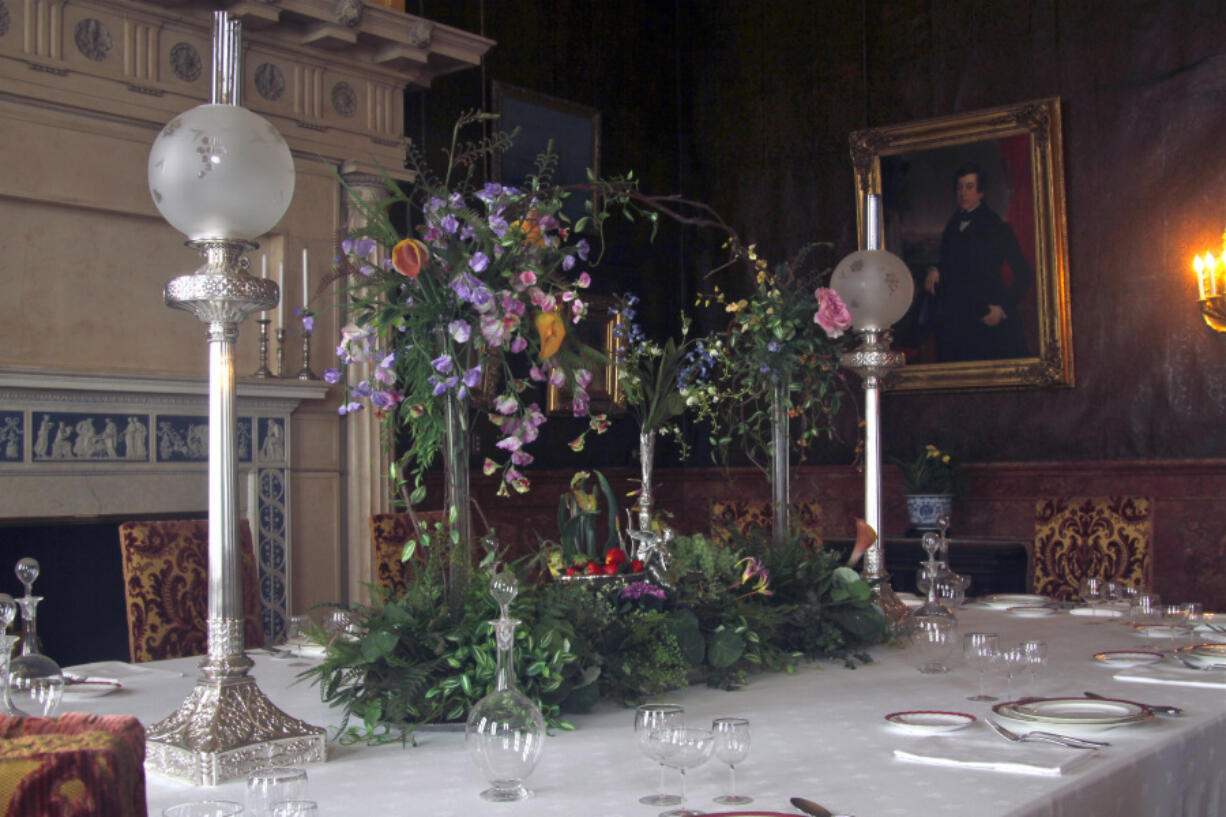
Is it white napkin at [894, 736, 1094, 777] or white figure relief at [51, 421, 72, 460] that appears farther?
A: white figure relief at [51, 421, 72, 460]

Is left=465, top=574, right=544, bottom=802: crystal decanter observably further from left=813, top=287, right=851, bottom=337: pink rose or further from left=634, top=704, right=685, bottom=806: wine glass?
left=813, top=287, right=851, bottom=337: pink rose

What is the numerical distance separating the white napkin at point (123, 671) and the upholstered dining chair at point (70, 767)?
5.12ft

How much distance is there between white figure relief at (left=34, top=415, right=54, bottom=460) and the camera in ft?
13.9

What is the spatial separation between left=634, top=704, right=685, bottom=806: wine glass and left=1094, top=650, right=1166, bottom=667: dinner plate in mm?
1390

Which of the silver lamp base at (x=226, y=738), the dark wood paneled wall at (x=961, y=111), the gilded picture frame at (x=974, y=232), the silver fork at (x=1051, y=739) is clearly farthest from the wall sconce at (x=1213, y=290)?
the silver lamp base at (x=226, y=738)

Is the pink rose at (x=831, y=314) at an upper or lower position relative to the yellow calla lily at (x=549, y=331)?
upper

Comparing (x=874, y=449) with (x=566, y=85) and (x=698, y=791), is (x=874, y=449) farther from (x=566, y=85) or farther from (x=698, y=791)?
(x=566, y=85)

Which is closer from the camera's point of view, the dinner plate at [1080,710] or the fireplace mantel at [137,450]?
the dinner plate at [1080,710]

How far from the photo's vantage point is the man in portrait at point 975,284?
585 cm

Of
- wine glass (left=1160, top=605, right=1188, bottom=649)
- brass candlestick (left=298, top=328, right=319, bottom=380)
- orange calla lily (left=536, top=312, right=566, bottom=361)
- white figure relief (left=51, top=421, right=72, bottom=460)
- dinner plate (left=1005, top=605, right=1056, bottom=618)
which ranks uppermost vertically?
brass candlestick (left=298, top=328, right=319, bottom=380)

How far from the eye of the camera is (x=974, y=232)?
5965 mm

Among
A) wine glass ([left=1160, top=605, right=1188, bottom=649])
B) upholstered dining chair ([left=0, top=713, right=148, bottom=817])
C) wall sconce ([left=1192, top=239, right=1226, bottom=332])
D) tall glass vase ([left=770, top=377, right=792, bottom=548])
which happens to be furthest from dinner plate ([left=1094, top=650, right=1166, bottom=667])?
wall sconce ([left=1192, top=239, right=1226, bottom=332])

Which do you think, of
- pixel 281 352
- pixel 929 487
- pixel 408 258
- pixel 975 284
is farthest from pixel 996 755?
pixel 975 284

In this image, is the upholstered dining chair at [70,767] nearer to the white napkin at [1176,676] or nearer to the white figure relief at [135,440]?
the white napkin at [1176,676]
